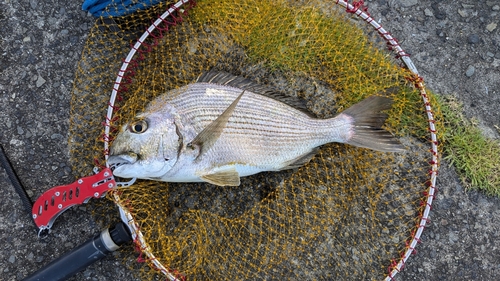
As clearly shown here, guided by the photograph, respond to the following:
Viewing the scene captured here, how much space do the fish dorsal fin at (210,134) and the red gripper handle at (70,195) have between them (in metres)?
0.56

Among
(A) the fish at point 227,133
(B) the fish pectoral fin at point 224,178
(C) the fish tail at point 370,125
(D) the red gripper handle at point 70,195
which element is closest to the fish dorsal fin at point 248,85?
(A) the fish at point 227,133

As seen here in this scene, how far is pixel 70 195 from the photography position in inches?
98.0

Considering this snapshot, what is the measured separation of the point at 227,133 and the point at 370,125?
86 cm

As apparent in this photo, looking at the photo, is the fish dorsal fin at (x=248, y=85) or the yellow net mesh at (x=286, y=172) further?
the yellow net mesh at (x=286, y=172)

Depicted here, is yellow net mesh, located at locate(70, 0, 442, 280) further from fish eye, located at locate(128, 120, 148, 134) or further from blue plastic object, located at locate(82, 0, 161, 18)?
fish eye, located at locate(128, 120, 148, 134)

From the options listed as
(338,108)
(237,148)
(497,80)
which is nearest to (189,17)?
(237,148)

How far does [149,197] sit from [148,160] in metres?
0.45

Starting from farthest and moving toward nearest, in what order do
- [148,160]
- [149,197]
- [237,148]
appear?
1. [149,197]
2. [237,148]
3. [148,160]

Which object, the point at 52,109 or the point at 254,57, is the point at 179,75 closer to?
the point at 254,57

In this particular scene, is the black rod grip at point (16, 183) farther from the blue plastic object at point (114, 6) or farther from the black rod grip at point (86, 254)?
the blue plastic object at point (114, 6)

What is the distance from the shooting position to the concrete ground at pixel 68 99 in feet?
9.11

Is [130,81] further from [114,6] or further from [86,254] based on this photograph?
[86,254]

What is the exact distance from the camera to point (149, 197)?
8.64ft

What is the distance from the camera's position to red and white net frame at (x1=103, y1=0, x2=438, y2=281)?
242cm
